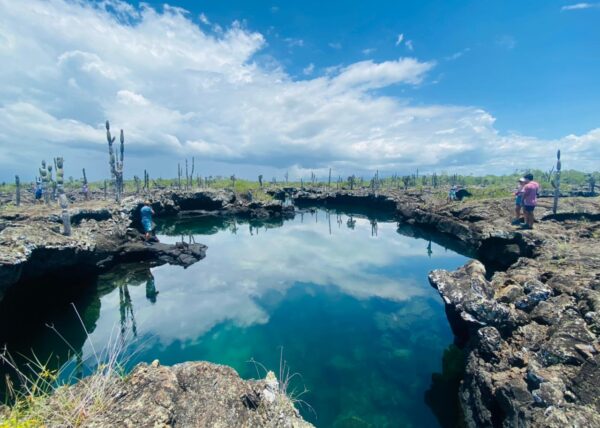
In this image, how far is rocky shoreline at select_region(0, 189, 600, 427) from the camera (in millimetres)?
5684

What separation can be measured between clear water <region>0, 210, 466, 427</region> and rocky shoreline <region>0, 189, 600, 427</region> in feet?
5.55

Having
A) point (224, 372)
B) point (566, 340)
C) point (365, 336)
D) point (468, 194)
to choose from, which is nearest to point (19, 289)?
point (224, 372)

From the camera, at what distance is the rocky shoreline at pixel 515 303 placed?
5.68m

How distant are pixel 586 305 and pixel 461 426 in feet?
14.6

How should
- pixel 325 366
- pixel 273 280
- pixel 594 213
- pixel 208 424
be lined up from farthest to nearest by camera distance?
pixel 594 213, pixel 273 280, pixel 325 366, pixel 208 424

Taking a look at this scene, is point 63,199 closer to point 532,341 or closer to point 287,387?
point 287,387

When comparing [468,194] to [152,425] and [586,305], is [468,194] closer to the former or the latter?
[586,305]

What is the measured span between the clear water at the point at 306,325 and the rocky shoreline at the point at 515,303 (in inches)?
66.6

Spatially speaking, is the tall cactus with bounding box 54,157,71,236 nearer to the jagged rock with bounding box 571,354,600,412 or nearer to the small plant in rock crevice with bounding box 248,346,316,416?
the small plant in rock crevice with bounding box 248,346,316,416

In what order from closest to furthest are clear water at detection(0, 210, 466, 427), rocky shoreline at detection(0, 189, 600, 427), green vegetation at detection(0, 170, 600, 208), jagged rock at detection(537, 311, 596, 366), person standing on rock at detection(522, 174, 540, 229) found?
rocky shoreline at detection(0, 189, 600, 427) → jagged rock at detection(537, 311, 596, 366) → clear water at detection(0, 210, 466, 427) → person standing on rock at detection(522, 174, 540, 229) → green vegetation at detection(0, 170, 600, 208)

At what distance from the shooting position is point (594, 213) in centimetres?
2192

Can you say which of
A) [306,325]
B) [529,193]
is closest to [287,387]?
[306,325]

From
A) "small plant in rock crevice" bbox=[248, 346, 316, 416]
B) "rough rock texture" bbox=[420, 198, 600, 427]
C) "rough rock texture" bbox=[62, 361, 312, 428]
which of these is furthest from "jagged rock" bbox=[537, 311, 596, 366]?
"rough rock texture" bbox=[62, 361, 312, 428]

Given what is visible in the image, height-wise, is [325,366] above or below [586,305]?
below
